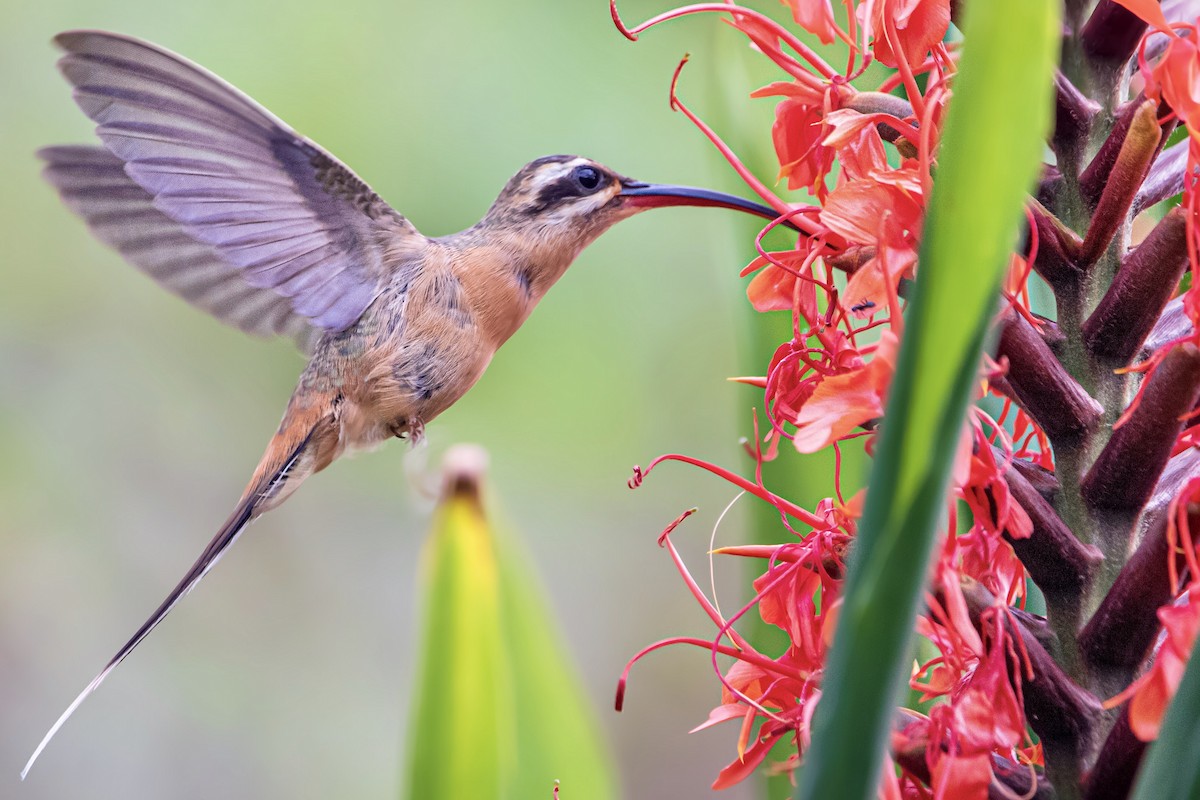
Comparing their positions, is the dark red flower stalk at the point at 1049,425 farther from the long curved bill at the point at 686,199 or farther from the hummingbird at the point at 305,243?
the hummingbird at the point at 305,243

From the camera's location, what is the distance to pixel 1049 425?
49 centimetres

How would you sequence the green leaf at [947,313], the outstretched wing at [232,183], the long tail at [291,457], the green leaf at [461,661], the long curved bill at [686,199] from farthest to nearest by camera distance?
the long tail at [291,457]
the outstretched wing at [232,183]
the long curved bill at [686,199]
the green leaf at [461,661]
the green leaf at [947,313]

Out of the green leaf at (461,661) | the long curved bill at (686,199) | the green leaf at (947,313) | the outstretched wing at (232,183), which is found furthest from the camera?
the outstretched wing at (232,183)

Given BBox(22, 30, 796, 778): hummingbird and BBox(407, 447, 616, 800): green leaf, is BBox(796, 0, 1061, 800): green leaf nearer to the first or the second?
BBox(407, 447, 616, 800): green leaf

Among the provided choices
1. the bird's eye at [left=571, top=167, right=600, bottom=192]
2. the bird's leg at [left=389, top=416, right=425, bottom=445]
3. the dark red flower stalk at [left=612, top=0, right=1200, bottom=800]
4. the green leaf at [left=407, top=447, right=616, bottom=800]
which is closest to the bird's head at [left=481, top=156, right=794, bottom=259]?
the bird's eye at [left=571, top=167, right=600, bottom=192]

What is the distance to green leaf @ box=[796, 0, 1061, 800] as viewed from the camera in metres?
0.27

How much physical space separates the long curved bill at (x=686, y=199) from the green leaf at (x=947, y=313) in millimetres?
298

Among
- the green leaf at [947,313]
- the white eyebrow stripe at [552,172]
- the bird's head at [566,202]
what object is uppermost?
the green leaf at [947,313]

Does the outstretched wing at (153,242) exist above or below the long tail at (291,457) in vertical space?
above

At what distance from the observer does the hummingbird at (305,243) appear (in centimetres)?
85

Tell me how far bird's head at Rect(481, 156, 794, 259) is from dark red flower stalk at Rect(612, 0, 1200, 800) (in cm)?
45

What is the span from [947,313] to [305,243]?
0.79m

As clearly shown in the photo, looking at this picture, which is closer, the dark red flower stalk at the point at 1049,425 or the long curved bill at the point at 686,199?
the dark red flower stalk at the point at 1049,425

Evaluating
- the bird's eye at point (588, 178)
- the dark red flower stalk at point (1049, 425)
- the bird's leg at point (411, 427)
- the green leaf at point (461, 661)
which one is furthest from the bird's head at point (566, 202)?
the green leaf at point (461, 661)
